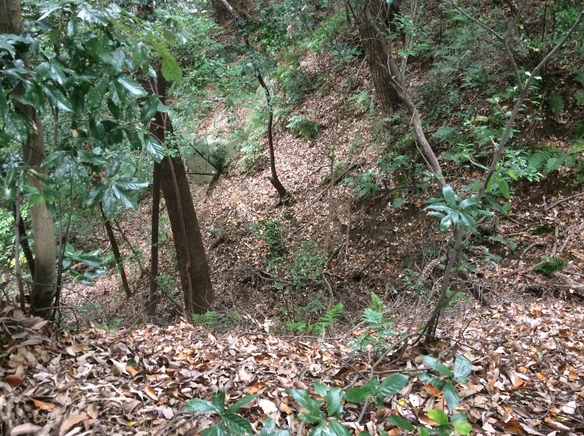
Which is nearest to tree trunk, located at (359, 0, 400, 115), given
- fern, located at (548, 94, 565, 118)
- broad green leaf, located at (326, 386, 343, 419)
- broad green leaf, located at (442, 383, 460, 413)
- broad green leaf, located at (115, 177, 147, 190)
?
fern, located at (548, 94, 565, 118)

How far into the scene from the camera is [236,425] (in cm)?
165

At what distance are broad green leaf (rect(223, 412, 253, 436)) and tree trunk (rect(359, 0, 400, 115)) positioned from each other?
697 centimetres

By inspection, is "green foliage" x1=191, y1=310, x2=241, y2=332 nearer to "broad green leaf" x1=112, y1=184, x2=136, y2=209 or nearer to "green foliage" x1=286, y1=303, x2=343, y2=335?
"green foliage" x1=286, y1=303, x2=343, y2=335

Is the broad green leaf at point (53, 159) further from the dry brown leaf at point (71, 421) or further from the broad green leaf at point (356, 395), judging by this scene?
the broad green leaf at point (356, 395)

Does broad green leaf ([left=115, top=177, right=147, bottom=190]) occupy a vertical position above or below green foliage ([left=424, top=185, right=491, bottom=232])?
above

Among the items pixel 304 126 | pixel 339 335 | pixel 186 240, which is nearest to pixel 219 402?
pixel 339 335

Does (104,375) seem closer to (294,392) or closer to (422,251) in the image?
(294,392)

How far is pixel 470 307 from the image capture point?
→ 16.9ft

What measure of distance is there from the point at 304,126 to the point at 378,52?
420 cm

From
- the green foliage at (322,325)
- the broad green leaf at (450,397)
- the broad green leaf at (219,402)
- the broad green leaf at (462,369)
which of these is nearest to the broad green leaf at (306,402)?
the broad green leaf at (219,402)

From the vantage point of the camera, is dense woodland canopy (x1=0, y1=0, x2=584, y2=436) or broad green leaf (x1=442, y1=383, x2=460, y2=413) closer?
broad green leaf (x1=442, y1=383, x2=460, y2=413)

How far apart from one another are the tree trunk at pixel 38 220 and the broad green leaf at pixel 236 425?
172 centimetres

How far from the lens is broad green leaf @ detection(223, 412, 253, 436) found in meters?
1.63

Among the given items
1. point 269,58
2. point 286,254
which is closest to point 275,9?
point 269,58
